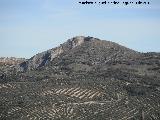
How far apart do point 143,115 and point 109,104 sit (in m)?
22.5

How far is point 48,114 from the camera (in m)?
142

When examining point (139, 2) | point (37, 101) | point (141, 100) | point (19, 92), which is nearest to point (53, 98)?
point (37, 101)

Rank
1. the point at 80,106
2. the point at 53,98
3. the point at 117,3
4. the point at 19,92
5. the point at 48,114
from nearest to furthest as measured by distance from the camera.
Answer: the point at 117,3, the point at 48,114, the point at 80,106, the point at 53,98, the point at 19,92

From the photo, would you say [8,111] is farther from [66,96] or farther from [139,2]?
[139,2]

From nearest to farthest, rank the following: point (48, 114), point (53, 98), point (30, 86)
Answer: point (48, 114) → point (53, 98) → point (30, 86)

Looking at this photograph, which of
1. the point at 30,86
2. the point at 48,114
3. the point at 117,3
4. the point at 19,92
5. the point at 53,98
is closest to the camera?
the point at 117,3

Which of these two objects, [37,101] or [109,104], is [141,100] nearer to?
[109,104]

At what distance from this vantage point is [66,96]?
177m

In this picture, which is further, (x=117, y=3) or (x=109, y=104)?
(x=109, y=104)

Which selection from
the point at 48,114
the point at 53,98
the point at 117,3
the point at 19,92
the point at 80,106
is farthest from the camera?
the point at 19,92

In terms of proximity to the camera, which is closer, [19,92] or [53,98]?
[53,98]

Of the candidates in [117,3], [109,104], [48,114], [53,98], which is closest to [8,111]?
[48,114]

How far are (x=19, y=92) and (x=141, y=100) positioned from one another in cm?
5959

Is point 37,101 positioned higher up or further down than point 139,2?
further down
